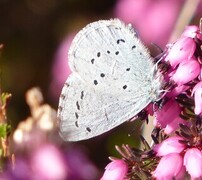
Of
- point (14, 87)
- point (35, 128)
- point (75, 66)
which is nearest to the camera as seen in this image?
point (75, 66)

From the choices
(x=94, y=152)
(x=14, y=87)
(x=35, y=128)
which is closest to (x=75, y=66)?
(x=35, y=128)

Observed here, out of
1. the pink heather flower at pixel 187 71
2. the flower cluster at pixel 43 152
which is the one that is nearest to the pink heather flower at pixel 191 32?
the pink heather flower at pixel 187 71

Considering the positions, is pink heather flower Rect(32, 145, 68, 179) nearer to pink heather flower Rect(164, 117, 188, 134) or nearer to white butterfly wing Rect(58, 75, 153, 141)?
white butterfly wing Rect(58, 75, 153, 141)

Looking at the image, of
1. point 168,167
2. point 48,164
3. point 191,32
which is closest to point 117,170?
point 168,167

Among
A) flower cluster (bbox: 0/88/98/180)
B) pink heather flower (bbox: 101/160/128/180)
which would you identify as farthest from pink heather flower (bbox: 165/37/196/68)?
flower cluster (bbox: 0/88/98/180)

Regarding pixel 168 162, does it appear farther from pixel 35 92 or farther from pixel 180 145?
pixel 35 92

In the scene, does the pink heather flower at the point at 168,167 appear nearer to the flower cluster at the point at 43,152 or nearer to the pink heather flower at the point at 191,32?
the pink heather flower at the point at 191,32

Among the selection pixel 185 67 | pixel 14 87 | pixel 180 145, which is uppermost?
pixel 185 67
